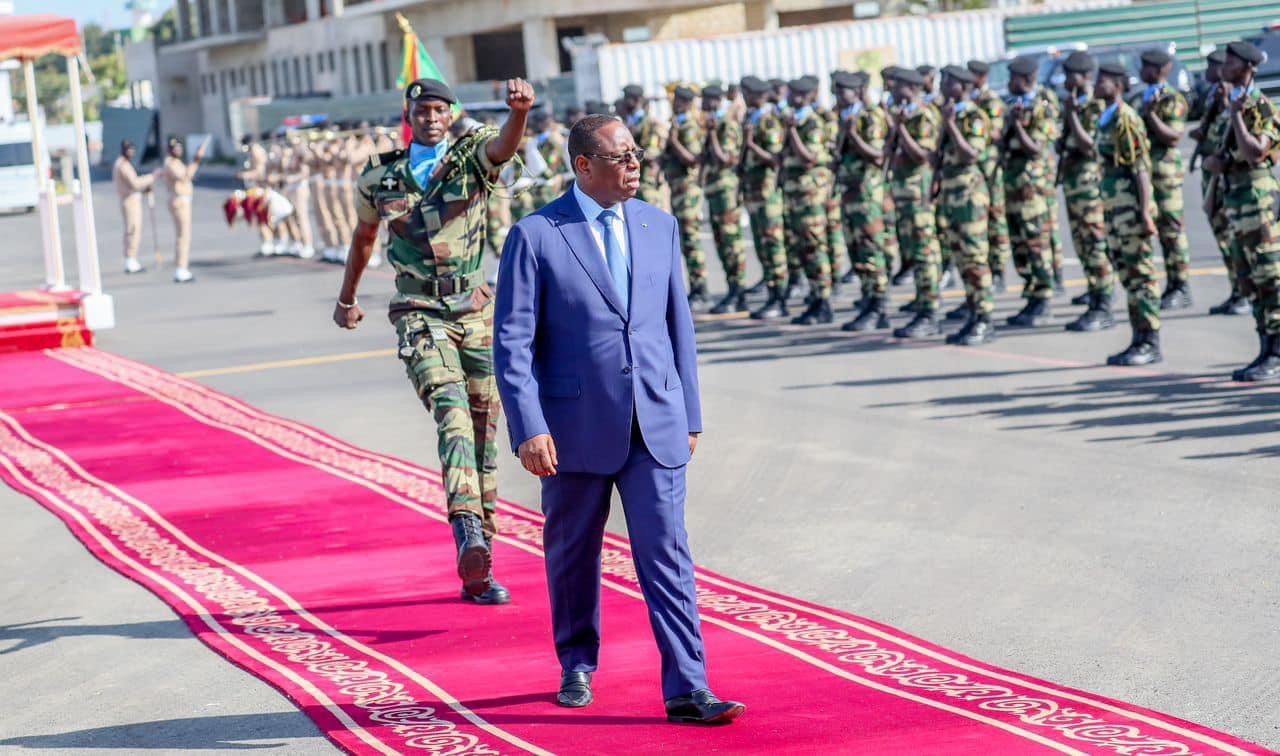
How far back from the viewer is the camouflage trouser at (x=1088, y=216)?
14672 millimetres

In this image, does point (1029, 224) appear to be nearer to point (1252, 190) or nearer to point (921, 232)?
point (921, 232)

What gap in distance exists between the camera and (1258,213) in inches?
467

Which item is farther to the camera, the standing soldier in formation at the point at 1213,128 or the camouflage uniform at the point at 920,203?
the camouflage uniform at the point at 920,203

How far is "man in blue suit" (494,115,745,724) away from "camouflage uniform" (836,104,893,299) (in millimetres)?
10113

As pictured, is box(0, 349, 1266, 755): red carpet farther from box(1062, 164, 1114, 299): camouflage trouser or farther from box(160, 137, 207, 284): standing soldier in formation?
box(160, 137, 207, 284): standing soldier in formation

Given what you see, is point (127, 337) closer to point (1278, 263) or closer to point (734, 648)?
point (1278, 263)

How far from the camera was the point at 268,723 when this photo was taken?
6070mm

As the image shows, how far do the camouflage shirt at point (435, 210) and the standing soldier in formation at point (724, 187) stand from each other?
33.5 feet

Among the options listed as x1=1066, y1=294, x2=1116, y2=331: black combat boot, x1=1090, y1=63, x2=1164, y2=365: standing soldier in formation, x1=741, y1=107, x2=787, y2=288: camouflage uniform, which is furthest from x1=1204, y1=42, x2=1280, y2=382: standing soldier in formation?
x1=741, y1=107, x2=787, y2=288: camouflage uniform

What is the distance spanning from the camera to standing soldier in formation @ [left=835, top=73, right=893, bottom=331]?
15.6 metres

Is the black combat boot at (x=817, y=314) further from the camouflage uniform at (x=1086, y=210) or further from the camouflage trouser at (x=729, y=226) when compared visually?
the camouflage uniform at (x=1086, y=210)

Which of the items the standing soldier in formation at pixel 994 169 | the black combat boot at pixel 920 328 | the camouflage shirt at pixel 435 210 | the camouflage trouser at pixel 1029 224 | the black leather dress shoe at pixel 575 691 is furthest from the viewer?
the standing soldier in formation at pixel 994 169

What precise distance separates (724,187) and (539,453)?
41.3ft

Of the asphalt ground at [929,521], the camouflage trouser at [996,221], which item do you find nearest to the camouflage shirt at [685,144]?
the asphalt ground at [929,521]
